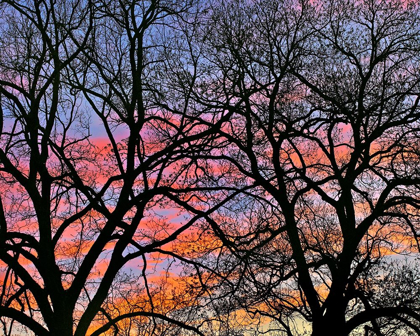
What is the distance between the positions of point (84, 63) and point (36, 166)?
3071 millimetres

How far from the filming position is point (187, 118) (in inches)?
473

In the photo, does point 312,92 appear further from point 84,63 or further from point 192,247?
point 84,63

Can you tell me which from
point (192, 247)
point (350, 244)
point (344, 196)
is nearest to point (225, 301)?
point (192, 247)

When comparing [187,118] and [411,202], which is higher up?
[187,118]

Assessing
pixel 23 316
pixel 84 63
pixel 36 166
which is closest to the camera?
pixel 23 316

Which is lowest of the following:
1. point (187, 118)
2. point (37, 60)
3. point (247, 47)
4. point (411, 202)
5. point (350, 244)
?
point (350, 244)

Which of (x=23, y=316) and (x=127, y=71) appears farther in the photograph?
(x=127, y=71)

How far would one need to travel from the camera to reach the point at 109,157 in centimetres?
1216

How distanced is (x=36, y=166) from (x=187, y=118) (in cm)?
417

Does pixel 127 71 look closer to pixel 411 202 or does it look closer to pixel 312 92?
pixel 312 92

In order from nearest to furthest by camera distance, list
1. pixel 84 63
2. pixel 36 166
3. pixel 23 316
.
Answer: pixel 23 316, pixel 36 166, pixel 84 63

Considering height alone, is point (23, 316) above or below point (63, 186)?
below

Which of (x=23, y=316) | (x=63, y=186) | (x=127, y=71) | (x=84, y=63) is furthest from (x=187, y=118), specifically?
(x=23, y=316)

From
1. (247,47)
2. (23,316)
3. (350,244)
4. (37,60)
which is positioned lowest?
(23,316)
